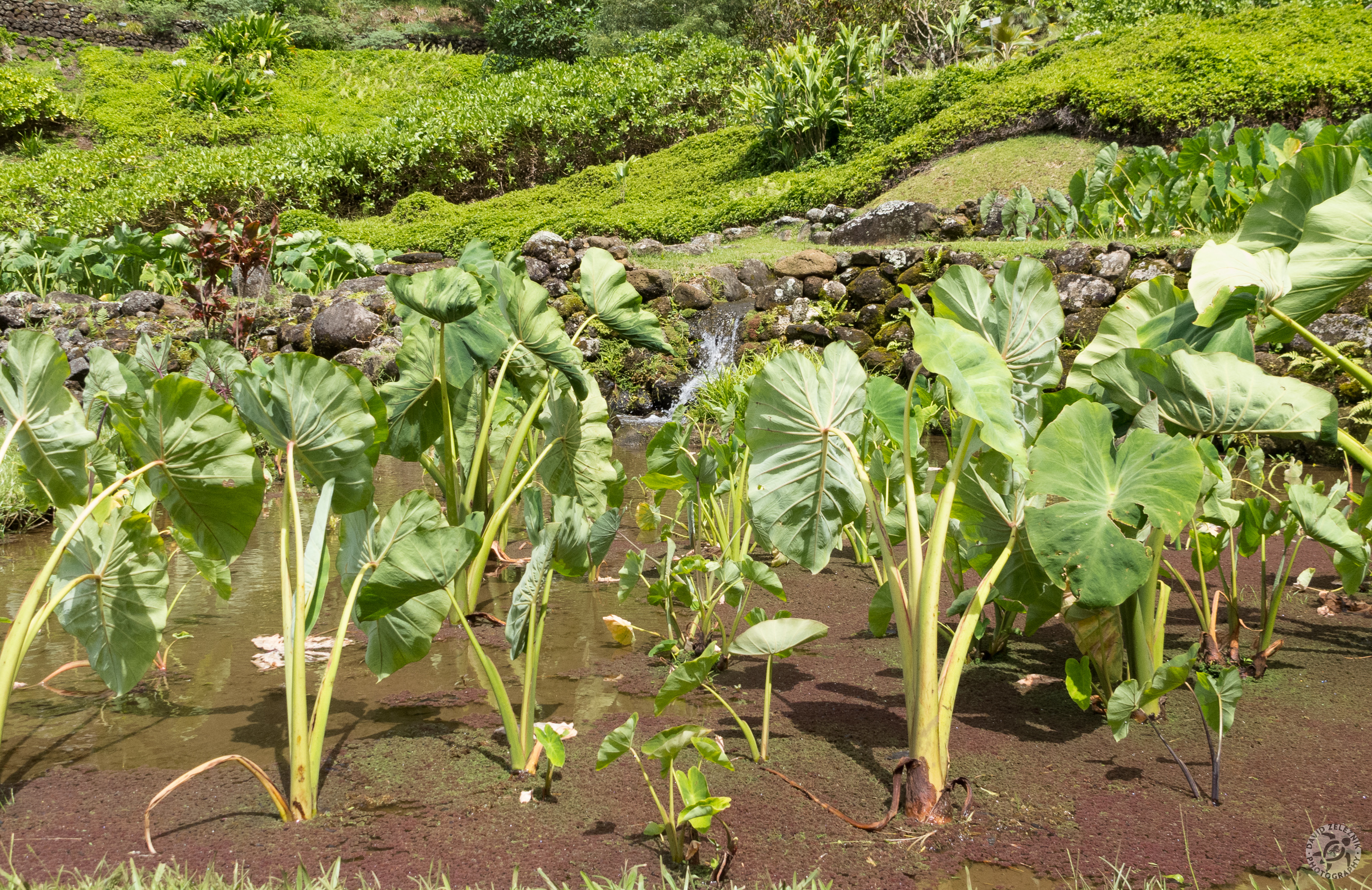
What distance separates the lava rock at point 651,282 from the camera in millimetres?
7168

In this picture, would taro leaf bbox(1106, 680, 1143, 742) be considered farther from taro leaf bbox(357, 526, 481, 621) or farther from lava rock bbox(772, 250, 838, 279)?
lava rock bbox(772, 250, 838, 279)

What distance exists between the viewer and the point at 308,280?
26.3ft

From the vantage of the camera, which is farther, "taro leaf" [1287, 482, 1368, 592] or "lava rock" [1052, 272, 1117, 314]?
"lava rock" [1052, 272, 1117, 314]

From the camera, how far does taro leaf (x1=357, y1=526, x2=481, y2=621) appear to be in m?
1.54

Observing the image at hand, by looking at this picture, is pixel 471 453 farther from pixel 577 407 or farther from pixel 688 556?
pixel 688 556

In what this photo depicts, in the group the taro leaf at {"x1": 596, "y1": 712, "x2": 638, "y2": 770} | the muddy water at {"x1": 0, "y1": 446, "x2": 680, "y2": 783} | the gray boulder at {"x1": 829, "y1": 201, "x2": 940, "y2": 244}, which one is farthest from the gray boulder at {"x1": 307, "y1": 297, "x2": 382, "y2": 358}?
the taro leaf at {"x1": 596, "y1": 712, "x2": 638, "y2": 770}

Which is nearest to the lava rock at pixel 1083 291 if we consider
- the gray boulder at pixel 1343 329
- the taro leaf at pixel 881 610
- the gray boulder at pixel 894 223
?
the gray boulder at pixel 1343 329

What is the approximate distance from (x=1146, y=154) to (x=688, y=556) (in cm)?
Result: 696

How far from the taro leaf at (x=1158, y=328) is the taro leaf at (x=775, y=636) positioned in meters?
0.79

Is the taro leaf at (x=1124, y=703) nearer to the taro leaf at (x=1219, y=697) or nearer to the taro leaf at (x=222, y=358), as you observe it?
the taro leaf at (x=1219, y=697)

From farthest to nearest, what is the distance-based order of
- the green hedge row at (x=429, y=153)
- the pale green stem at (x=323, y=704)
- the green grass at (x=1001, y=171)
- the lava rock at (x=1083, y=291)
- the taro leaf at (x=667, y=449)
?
1. the green hedge row at (x=429, y=153)
2. the green grass at (x=1001, y=171)
3. the lava rock at (x=1083, y=291)
4. the taro leaf at (x=667, y=449)
5. the pale green stem at (x=323, y=704)

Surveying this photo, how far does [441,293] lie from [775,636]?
3.74ft

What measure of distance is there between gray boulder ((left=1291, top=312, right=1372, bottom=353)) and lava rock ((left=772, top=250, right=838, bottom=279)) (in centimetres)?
332

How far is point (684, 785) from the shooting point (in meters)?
1.23
